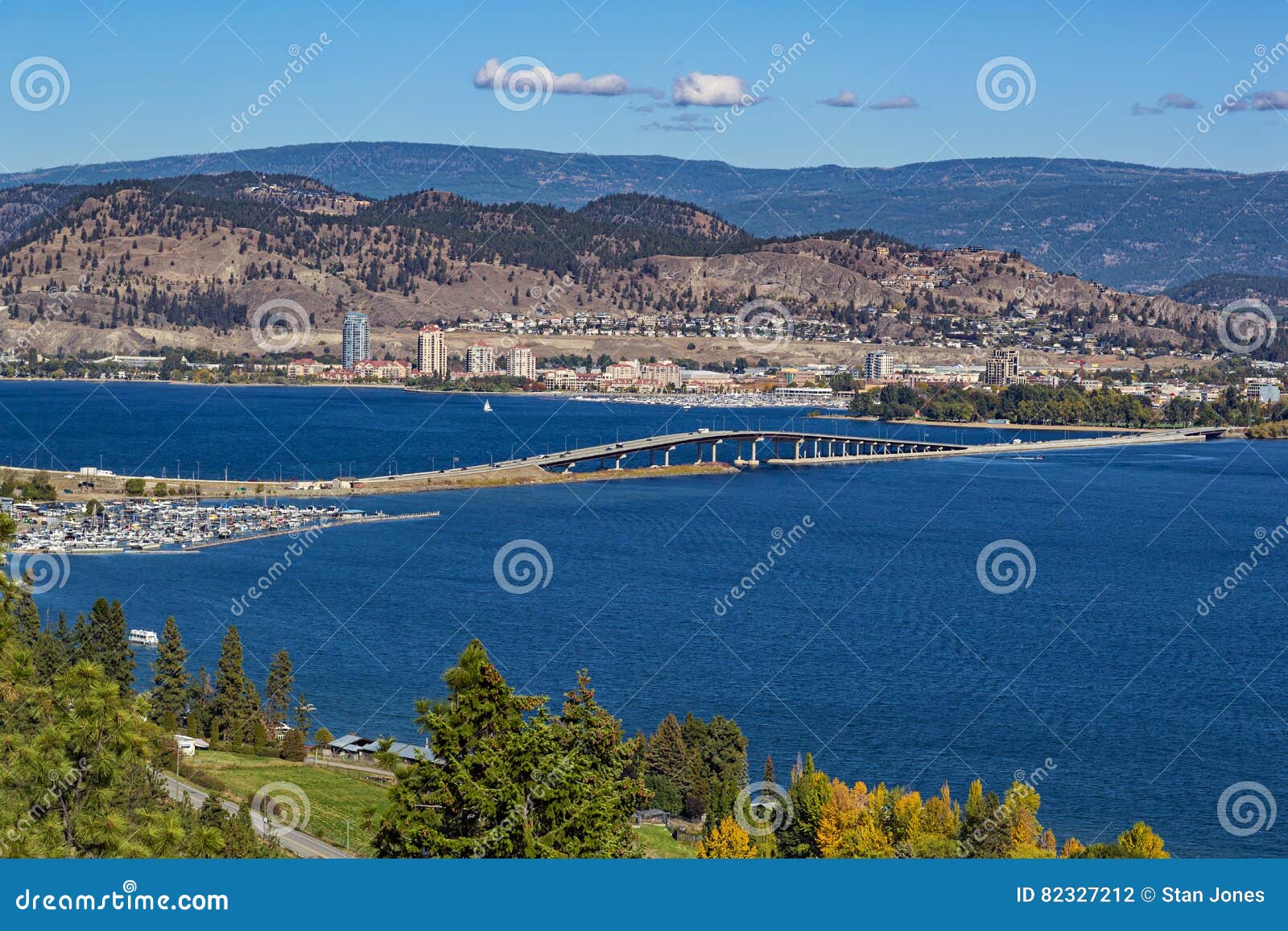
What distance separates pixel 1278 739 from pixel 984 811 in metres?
5.06

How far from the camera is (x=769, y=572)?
2111 cm

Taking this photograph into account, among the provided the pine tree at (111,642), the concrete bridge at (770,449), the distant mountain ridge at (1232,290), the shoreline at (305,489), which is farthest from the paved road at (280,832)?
the distant mountain ridge at (1232,290)

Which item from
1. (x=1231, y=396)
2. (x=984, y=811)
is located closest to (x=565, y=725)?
(x=984, y=811)

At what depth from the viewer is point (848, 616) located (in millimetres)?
17656

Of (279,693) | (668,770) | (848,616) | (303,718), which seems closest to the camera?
(668,770)

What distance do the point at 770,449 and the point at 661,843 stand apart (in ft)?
115

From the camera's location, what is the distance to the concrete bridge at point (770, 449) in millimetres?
34906

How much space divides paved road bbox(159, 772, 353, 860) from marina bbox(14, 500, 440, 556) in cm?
1340

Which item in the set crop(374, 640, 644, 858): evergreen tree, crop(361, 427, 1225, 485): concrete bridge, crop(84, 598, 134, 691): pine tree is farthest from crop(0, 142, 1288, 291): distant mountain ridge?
crop(374, 640, 644, 858): evergreen tree

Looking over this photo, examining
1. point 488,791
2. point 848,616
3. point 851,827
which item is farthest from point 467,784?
point 848,616

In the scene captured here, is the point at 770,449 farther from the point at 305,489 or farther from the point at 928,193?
the point at 928,193

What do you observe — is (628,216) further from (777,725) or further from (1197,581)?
(777,725)

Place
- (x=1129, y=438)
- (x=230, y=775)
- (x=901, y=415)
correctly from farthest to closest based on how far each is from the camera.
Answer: (x=901, y=415), (x=1129, y=438), (x=230, y=775)

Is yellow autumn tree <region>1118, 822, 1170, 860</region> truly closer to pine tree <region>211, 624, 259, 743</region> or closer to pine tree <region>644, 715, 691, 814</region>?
pine tree <region>644, 715, 691, 814</region>
